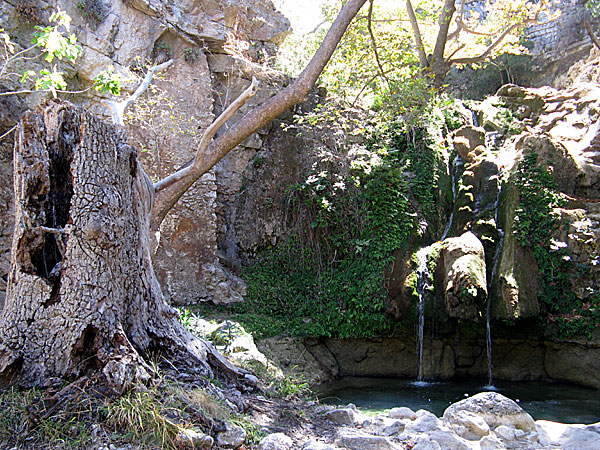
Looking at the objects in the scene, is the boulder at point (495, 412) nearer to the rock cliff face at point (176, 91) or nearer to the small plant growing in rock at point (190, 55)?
the rock cliff face at point (176, 91)

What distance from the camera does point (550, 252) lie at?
864 centimetres

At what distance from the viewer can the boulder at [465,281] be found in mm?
7688

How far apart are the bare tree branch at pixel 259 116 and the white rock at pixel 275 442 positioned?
2.97m

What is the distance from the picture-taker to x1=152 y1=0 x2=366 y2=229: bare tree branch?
5480 millimetres

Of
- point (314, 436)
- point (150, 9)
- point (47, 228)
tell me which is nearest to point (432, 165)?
point (150, 9)

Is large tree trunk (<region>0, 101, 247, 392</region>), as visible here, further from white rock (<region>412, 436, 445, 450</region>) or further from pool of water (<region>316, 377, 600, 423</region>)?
pool of water (<region>316, 377, 600, 423</region>)

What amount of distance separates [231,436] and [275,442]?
327mm

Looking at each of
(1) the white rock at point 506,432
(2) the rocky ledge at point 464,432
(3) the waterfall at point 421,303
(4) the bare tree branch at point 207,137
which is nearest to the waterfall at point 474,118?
(3) the waterfall at point 421,303

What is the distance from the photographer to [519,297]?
793 centimetres

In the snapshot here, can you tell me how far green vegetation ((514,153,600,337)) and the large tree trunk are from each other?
6821 millimetres

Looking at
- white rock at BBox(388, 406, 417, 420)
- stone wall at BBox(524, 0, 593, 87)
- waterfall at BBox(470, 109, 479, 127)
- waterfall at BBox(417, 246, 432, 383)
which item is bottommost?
white rock at BBox(388, 406, 417, 420)

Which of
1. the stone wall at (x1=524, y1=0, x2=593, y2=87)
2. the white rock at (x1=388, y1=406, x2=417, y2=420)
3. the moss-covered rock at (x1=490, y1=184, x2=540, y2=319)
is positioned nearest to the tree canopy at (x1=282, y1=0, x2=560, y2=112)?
the moss-covered rock at (x1=490, y1=184, x2=540, y2=319)

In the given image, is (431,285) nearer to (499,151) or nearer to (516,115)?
(499,151)

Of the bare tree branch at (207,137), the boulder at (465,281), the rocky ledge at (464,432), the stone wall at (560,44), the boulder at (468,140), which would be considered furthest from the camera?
the stone wall at (560,44)
